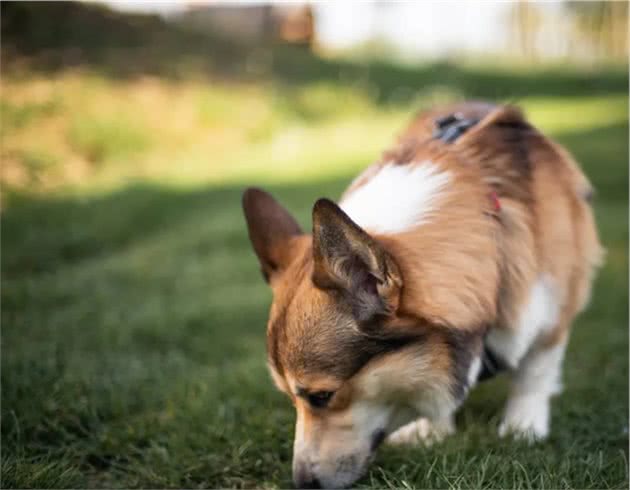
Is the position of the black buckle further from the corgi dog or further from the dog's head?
the dog's head

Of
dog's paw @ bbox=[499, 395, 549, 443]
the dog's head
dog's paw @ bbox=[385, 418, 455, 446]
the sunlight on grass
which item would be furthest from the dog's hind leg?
the sunlight on grass

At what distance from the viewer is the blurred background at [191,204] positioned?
299 centimetres

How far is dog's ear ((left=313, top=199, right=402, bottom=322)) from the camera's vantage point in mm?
2193

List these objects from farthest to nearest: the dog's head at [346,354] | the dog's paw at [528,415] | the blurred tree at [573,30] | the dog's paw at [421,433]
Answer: the blurred tree at [573,30] < the dog's paw at [528,415] < the dog's paw at [421,433] < the dog's head at [346,354]

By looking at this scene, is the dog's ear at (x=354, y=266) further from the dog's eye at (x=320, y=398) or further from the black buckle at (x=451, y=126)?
the black buckle at (x=451, y=126)

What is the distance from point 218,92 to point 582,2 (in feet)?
31.1

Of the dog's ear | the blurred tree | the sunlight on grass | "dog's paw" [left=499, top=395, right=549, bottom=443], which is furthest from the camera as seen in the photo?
the blurred tree

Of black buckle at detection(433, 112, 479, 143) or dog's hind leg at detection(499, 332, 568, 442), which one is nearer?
black buckle at detection(433, 112, 479, 143)

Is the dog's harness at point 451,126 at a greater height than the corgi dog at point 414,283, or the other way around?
the dog's harness at point 451,126

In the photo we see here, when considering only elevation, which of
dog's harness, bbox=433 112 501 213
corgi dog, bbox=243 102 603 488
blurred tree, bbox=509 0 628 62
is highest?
blurred tree, bbox=509 0 628 62

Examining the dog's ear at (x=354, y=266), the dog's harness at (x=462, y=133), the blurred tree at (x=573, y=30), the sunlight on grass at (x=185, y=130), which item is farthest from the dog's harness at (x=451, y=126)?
the blurred tree at (x=573, y=30)

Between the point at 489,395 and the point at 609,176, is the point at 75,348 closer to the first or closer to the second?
the point at 489,395

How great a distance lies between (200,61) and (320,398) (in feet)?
31.8

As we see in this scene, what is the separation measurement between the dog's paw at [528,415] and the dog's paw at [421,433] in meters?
0.28
